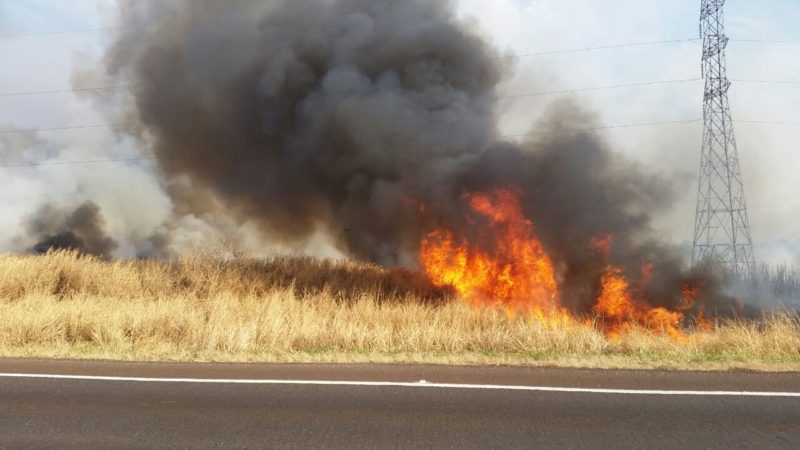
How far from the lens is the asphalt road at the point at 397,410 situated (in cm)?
514

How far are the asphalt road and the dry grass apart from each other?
1.05 m

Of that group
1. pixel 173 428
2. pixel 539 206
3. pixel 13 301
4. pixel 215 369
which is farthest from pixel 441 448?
pixel 539 206

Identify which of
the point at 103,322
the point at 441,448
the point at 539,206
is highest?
the point at 539,206

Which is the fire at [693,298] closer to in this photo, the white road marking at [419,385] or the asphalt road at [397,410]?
the asphalt road at [397,410]

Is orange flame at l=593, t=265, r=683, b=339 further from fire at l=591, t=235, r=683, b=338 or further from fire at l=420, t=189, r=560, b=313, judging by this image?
fire at l=420, t=189, r=560, b=313

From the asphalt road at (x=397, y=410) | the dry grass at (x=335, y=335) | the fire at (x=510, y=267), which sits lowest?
the asphalt road at (x=397, y=410)

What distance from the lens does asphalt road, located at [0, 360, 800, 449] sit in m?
5.14

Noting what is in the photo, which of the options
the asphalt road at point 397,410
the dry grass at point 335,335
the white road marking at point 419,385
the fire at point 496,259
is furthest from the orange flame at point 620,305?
the white road marking at point 419,385

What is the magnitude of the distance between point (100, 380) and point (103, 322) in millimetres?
4186

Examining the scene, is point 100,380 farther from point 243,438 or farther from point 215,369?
point 243,438

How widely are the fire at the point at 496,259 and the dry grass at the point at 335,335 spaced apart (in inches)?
75.7

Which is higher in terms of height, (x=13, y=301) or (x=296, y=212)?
(x=296, y=212)

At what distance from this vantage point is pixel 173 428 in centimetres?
549

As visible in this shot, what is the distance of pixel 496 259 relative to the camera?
17672 millimetres
